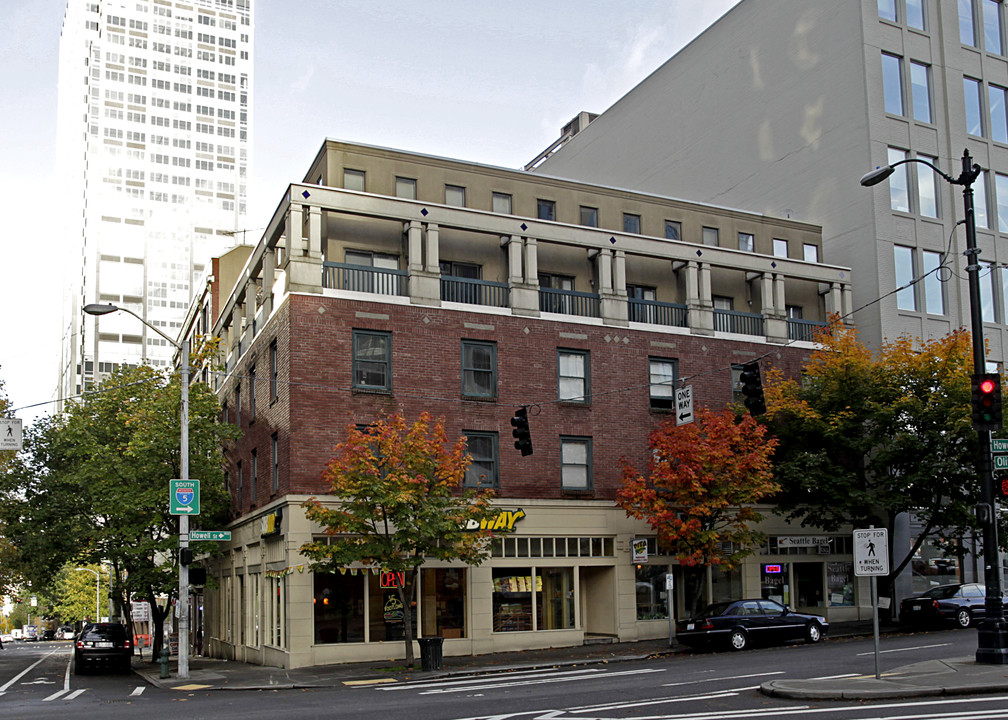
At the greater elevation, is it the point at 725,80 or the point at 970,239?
the point at 725,80

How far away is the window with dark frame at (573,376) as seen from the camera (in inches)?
1412

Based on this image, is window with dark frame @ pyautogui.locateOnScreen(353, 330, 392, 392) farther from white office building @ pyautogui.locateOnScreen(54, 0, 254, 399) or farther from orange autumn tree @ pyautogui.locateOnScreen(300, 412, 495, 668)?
white office building @ pyautogui.locateOnScreen(54, 0, 254, 399)

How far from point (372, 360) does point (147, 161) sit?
443 feet

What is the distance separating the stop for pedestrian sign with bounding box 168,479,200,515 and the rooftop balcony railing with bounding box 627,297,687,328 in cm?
1671

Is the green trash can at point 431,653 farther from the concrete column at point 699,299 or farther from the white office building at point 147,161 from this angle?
the white office building at point 147,161

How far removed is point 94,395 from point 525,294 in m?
20.1

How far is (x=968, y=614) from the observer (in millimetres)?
33688

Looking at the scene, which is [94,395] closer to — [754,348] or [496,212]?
[496,212]

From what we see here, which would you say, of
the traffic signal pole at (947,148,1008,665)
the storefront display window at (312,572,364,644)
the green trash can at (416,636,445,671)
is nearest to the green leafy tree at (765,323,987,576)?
the traffic signal pole at (947,148,1008,665)

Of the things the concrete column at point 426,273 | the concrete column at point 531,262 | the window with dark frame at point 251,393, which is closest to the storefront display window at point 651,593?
A: the concrete column at point 531,262

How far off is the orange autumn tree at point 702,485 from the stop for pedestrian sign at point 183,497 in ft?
44.0

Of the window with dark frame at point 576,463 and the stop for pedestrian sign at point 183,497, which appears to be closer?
the stop for pedestrian sign at point 183,497

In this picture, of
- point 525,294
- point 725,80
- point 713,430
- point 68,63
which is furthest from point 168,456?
point 68,63

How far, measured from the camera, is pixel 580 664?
28.1m
